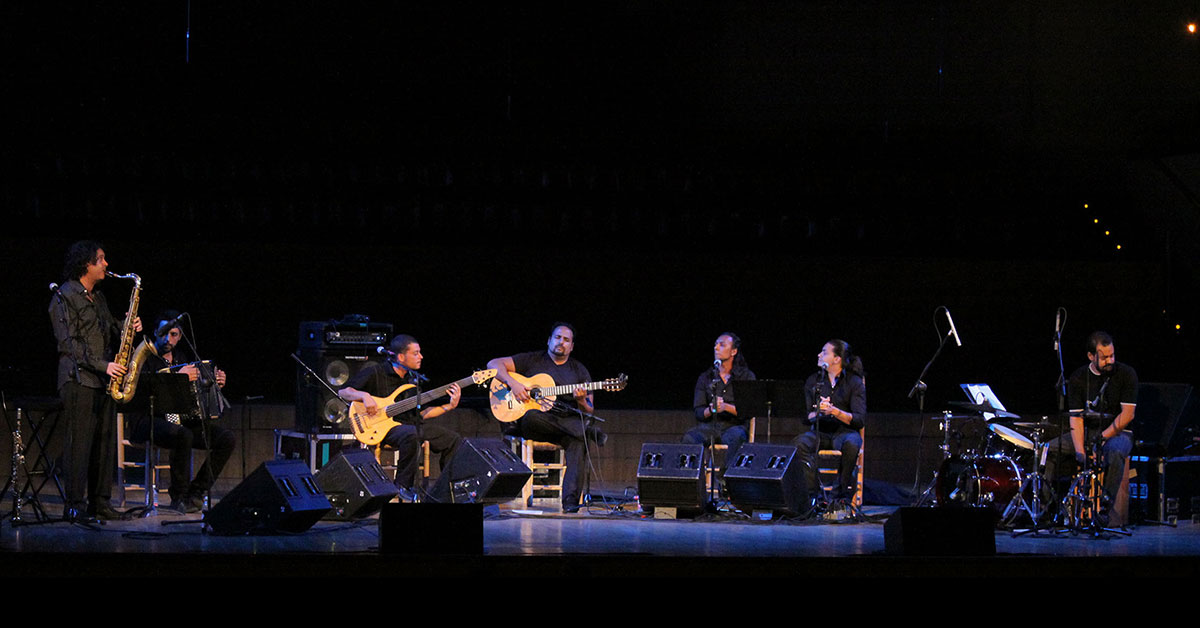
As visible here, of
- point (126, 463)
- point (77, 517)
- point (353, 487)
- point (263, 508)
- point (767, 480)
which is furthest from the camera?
point (126, 463)

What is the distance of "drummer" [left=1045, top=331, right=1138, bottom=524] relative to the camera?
313 inches

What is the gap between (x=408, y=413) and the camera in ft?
28.7

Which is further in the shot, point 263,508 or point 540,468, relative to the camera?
point 540,468

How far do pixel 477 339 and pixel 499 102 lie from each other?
293cm

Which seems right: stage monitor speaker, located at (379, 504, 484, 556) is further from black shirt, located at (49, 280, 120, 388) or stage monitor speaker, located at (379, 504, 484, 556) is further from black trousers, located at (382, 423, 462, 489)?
black trousers, located at (382, 423, 462, 489)

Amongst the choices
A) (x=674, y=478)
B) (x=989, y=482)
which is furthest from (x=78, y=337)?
(x=989, y=482)

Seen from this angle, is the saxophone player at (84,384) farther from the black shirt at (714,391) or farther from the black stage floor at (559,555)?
the black shirt at (714,391)

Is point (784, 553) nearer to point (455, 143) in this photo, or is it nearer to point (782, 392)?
point (782, 392)

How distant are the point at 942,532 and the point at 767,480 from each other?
6.55 ft

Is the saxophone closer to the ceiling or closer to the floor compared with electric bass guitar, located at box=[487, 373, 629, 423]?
closer to the ceiling

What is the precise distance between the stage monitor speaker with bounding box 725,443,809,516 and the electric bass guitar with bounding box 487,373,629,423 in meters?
1.12

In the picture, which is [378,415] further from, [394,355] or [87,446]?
[87,446]

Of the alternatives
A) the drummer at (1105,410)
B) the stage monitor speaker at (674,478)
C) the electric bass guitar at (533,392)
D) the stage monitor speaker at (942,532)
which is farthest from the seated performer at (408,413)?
the drummer at (1105,410)

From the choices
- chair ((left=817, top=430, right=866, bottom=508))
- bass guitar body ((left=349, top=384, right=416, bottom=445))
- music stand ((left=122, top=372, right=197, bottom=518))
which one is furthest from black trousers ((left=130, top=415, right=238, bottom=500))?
chair ((left=817, top=430, right=866, bottom=508))
